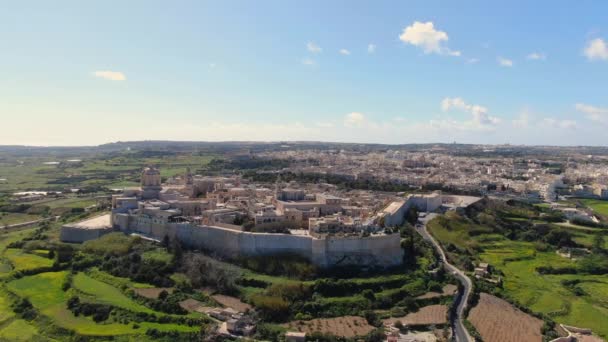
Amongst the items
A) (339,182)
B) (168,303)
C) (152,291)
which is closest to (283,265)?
(168,303)

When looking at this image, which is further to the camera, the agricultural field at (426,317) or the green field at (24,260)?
the green field at (24,260)

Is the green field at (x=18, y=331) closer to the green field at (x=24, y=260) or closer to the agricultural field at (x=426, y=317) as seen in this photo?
the green field at (x=24, y=260)

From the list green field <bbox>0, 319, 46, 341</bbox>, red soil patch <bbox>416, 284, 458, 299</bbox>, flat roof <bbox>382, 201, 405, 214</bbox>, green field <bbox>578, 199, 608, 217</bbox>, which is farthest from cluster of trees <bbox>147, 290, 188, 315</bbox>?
green field <bbox>578, 199, 608, 217</bbox>

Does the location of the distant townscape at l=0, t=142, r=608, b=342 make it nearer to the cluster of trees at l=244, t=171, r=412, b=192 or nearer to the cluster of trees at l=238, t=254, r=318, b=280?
the cluster of trees at l=238, t=254, r=318, b=280

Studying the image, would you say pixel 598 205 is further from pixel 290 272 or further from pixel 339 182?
pixel 290 272

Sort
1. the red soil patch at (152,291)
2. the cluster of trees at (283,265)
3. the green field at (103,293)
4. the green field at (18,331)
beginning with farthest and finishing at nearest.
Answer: the cluster of trees at (283,265) < the red soil patch at (152,291) < the green field at (103,293) < the green field at (18,331)

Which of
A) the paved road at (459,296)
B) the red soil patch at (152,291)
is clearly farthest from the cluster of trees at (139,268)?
the paved road at (459,296)
